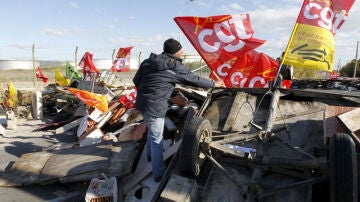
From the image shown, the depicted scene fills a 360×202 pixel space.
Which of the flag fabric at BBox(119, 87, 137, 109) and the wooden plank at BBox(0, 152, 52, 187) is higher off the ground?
the flag fabric at BBox(119, 87, 137, 109)

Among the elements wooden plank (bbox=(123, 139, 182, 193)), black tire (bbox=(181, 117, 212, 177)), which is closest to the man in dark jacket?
wooden plank (bbox=(123, 139, 182, 193))

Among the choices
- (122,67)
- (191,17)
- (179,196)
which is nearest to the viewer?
(179,196)

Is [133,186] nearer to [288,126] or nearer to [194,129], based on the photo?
[194,129]

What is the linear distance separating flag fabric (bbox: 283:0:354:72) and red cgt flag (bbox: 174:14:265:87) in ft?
4.59

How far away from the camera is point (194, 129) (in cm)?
368

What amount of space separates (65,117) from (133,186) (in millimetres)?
6145

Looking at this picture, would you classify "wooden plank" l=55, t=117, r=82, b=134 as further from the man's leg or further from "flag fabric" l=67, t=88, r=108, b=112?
the man's leg

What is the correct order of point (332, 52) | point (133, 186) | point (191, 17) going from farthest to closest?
point (191, 17) < point (332, 52) < point (133, 186)

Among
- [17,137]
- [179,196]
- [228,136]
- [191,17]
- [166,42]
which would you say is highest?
[191,17]

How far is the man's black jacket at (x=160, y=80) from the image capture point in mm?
4082

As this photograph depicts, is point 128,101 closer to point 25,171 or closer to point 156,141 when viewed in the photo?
point 25,171

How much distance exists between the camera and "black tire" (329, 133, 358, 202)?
2.81 meters

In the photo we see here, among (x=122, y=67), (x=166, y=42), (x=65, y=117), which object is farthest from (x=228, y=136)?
(x=122, y=67)

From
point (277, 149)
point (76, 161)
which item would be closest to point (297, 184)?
point (277, 149)
